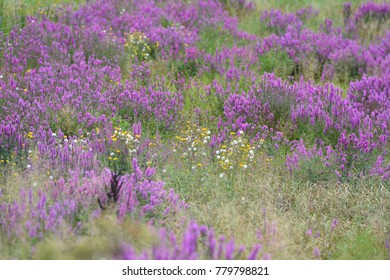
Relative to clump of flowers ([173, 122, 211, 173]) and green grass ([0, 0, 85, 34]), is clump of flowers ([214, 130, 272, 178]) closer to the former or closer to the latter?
clump of flowers ([173, 122, 211, 173])

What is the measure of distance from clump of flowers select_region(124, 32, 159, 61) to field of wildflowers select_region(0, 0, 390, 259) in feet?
0.09

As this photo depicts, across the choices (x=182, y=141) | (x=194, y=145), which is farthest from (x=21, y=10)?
(x=194, y=145)

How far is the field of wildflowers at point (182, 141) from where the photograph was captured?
10.5ft

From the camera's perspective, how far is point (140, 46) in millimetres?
7074

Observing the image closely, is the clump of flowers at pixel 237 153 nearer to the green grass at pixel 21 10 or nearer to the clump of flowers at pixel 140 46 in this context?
the clump of flowers at pixel 140 46

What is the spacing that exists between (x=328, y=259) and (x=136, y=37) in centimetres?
442

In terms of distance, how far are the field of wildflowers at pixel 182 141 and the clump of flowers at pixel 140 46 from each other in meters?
0.03

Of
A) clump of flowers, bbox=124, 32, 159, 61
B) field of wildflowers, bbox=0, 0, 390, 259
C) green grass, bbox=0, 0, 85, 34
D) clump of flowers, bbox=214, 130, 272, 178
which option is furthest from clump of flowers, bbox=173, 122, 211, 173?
green grass, bbox=0, 0, 85, 34

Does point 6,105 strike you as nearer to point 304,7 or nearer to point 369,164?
point 369,164

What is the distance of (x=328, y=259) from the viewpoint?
3.51 meters

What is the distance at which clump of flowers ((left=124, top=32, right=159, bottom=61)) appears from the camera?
6.80 metres

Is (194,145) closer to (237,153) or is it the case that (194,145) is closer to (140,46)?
(237,153)

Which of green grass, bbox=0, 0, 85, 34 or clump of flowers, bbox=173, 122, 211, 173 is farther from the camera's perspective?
green grass, bbox=0, 0, 85, 34

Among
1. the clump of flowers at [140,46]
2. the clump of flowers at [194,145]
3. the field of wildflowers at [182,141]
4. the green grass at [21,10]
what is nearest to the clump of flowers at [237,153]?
the field of wildflowers at [182,141]
